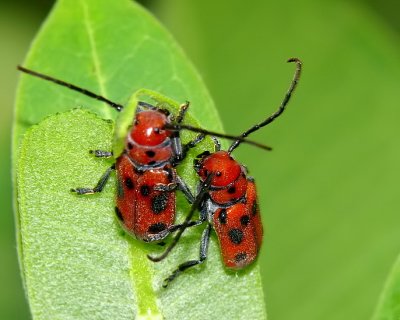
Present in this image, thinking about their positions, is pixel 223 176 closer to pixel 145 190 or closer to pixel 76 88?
pixel 145 190

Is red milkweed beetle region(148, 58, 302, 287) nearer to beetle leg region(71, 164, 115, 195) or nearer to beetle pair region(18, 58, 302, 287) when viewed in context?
beetle pair region(18, 58, 302, 287)

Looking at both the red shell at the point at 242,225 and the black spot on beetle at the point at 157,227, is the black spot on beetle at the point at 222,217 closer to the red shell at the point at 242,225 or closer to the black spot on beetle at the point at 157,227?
the red shell at the point at 242,225

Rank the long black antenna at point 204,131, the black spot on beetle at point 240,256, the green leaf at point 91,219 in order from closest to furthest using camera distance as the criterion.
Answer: the green leaf at point 91,219 → the long black antenna at point 204,131 → the black spot on beetle at point 240,256

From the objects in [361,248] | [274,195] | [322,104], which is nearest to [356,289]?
[361,248]

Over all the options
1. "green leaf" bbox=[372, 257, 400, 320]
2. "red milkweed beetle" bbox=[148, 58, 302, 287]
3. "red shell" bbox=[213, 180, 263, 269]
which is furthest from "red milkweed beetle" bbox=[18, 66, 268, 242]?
"green leaf" bbox=[372, 257, 400, 320]

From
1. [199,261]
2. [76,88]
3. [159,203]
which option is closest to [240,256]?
[199,261]

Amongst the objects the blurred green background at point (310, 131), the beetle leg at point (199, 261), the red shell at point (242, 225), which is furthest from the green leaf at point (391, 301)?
the blurred green background at point (310, 131)

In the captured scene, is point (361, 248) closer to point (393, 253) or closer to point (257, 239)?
point (393, 253)
